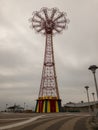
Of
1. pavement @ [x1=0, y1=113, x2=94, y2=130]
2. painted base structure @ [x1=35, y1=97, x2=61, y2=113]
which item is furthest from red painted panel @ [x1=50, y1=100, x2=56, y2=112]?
pavement @ [x1=0, y1=113, x2=94, y2=130]

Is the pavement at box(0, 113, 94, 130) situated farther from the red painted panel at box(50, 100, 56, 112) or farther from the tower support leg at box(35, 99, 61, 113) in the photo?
the red painted panel at box(50, 100, 56, 112)

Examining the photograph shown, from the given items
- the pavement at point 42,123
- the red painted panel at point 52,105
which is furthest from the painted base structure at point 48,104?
the pavement at point 42,123

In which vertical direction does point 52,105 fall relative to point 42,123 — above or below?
above

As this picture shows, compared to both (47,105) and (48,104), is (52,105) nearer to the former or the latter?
(48,104)

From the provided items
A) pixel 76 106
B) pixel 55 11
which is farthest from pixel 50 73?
pixel 76 106

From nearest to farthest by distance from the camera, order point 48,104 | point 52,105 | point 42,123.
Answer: point 42,123
point 48,104
point 52,105

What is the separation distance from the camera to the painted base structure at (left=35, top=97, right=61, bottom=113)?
43.8 metres

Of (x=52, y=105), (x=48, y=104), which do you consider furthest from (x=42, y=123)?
(x=52, y=105)

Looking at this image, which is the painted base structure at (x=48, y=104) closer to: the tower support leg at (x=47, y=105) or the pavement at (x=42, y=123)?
the tower support leg at (x=47, y=105)

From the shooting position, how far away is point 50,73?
48.1 meters

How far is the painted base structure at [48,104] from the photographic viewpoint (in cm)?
4378

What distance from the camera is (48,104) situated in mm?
43812

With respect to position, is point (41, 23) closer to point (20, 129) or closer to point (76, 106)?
point (20, 129)

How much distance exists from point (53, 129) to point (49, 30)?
3987cm
